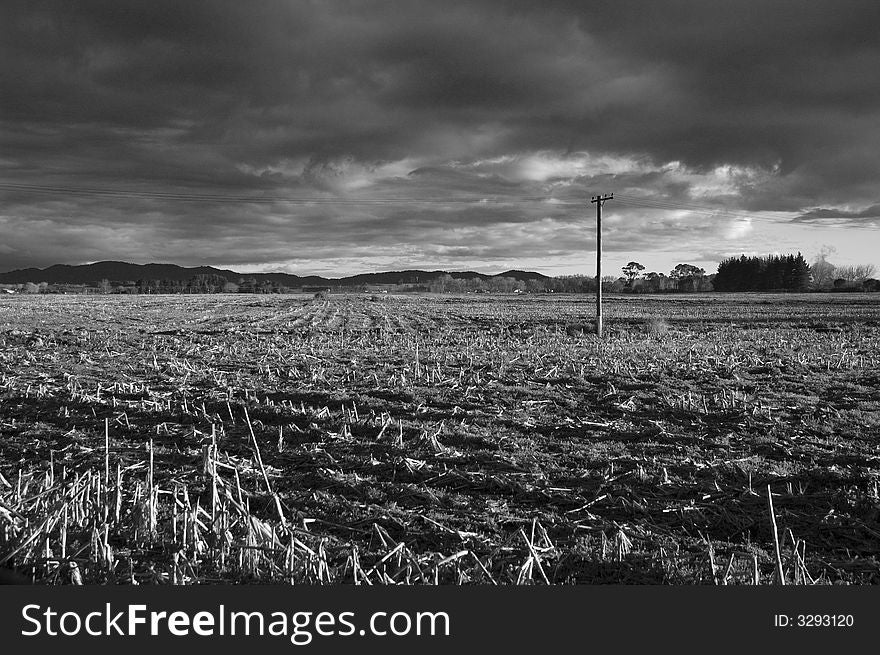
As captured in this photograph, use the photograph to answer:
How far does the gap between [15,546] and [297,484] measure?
339 centimetres

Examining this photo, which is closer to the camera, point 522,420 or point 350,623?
point 350,623

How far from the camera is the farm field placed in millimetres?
5629

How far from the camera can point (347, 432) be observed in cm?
1057

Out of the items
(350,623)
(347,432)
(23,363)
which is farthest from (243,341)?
(350,623)

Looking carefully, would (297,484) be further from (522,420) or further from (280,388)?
(280,388)

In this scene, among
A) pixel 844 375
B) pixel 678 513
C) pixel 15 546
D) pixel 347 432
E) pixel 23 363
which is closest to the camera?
pixel 15 546

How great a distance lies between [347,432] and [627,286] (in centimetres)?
17241

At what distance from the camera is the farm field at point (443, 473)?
222 inches

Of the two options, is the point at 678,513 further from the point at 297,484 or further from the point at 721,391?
the point at 721,391

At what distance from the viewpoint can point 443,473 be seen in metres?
8.53

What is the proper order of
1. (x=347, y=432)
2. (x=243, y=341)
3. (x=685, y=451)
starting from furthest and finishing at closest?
1. (x=243, y=341)
2. (x=347, y=432)
3. (x=685, y=451)

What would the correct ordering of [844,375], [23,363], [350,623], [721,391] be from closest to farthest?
[350,623] < [721,391] < [844,375] < [23,363]

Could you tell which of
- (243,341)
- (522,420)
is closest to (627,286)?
(243,341)

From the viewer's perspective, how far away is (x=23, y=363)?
757 inches
